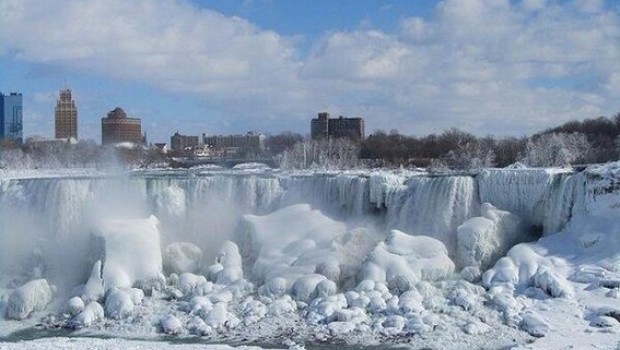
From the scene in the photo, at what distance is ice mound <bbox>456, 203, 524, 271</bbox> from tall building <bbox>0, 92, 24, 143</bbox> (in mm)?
123986

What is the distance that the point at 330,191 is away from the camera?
3025cm

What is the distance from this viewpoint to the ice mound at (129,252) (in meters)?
24.3

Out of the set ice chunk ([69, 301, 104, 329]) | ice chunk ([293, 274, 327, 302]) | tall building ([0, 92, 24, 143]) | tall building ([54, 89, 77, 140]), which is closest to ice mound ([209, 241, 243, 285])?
ice chunk ([293, 274, 327, 302])

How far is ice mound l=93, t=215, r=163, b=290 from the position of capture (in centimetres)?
2428

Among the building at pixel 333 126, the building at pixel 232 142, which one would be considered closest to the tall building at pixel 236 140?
the building at pixel 232 142

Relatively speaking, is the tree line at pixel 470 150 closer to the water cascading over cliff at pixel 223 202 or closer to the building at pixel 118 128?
the water cascading over cliff at pixel 223 202

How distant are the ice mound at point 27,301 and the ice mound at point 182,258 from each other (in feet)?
14.5

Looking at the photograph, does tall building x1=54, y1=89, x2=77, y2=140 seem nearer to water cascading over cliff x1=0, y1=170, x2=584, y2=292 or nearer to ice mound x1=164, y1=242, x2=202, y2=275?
water cascading over cliff x1=0, y1=170, x2=584, y2=292

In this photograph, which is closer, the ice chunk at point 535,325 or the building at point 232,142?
the ice chunk at point 535,325

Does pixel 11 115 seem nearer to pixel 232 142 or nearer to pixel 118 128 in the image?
pixel 118 128

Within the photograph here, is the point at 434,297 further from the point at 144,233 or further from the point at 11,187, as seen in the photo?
the point at 11,187

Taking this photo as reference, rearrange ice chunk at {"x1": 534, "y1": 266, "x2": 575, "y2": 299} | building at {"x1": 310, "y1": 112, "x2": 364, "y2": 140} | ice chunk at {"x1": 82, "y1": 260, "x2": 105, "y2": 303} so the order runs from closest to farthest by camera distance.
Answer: ice chunk at {"x1": 534, "y1": 266, "x2": 575, "y2": 299}, ice chunk at {"x1": 82, "y1": 260, "x2": 105, "y2": 303}, building at {"x1": 310, "y1": 112, "x2": 364, "y2": 140}

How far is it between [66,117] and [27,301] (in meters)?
141

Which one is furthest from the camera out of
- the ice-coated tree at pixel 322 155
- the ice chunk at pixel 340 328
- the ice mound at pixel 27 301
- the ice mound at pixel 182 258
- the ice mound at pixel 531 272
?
the ice-coated tree at pixel 322 155
